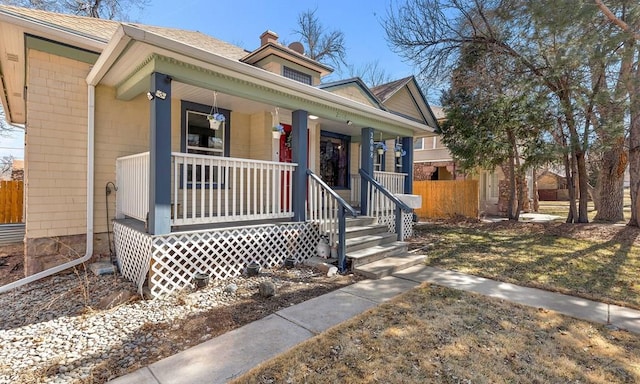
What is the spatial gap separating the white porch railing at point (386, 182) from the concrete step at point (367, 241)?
2.30m

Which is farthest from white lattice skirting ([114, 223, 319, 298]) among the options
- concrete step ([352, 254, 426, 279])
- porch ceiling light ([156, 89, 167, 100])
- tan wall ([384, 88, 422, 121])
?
tan wall ([384, 88, 422, 121])

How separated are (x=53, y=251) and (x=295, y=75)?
6547 millimetres

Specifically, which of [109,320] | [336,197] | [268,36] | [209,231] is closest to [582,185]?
[336,197]

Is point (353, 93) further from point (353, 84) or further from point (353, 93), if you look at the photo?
point (353, 84)

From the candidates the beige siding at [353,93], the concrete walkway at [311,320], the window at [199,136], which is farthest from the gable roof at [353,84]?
the concrete walkway at [311,320]

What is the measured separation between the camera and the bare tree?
20.8 m

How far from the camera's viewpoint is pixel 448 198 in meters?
13.9

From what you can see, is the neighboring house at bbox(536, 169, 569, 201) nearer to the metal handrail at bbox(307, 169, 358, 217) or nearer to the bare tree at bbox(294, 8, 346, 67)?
the bare tree at bbox(294, 8, 346, 67)

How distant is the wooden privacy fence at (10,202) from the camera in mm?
9742

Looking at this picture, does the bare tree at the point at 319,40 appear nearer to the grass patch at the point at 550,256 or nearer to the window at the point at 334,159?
the window at the point at 334,159

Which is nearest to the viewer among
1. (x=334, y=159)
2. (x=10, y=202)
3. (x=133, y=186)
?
(x=133, y=186)

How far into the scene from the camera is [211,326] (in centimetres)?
345

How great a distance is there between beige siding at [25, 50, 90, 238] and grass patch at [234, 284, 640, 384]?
15.8 ft

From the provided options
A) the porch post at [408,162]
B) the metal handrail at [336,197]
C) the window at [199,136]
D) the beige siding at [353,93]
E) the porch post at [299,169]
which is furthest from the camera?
the porch post at [408,162]
